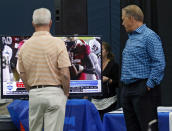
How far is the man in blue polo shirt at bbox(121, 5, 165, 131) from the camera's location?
4727 millimetres

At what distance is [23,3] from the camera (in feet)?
30.2

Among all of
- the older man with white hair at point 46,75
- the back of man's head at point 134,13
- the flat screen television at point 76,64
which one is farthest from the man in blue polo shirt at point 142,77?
the flat screen television at point 76,64

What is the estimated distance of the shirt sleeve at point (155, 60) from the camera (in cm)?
468

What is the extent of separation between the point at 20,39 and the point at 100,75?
3.16ft

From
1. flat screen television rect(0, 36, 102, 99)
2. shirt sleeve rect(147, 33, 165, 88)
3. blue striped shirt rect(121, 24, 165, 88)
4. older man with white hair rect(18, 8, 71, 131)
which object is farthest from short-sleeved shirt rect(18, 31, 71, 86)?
flat screen television rect(0, 36, 102, 99)

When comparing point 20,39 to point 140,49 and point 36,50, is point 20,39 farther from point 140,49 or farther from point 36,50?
point 140,49

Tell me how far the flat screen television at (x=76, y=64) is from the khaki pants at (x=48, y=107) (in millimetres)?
971

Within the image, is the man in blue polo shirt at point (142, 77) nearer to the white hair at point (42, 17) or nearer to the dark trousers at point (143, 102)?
the dark trousers at point (143, 102)

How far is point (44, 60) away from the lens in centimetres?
461

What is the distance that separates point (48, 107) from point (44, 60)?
42 cm

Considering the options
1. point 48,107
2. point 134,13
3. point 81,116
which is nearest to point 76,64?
point 81,116

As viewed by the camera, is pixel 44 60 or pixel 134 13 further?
pixel 134 13

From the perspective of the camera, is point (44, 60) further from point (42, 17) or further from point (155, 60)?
point (155, 60)

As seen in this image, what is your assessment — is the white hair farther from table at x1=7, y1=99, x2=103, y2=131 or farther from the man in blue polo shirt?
table at x1=7, y1=99, x2=103, y2=131
